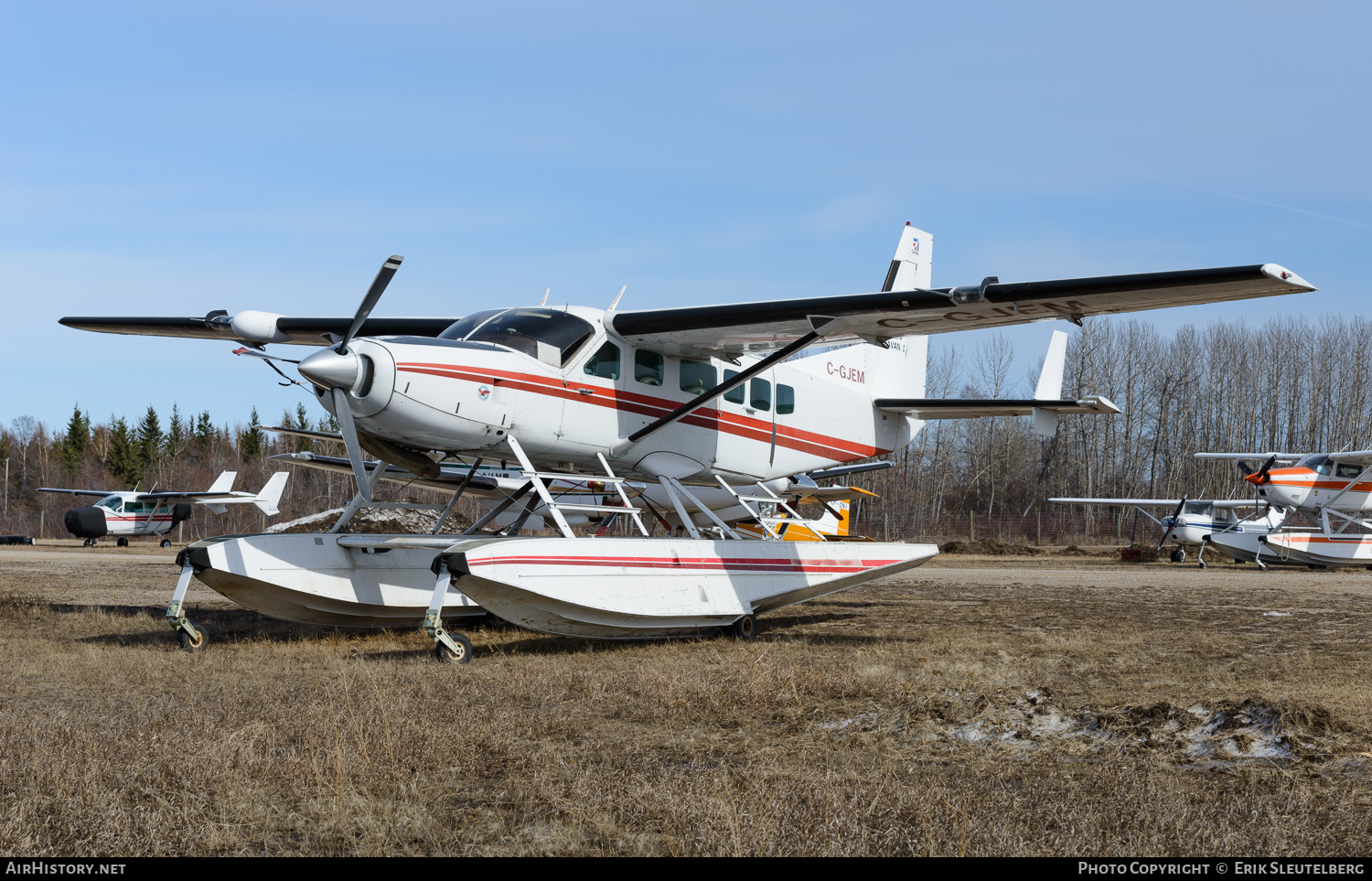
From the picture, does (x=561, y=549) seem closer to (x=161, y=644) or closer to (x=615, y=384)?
(x=615, y=384)

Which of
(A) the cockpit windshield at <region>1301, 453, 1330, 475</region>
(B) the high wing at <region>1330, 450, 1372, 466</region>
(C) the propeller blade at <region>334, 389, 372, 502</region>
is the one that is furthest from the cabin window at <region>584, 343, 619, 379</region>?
(A) the cockpit windshield at <region>1301, 453, 1330, 475</region>

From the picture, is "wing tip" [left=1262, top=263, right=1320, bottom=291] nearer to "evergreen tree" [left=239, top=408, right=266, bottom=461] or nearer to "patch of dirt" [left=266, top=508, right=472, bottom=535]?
"patch of dirt" [left=266, top=508, right=472, bottom=535]

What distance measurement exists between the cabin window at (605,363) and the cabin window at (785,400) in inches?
110

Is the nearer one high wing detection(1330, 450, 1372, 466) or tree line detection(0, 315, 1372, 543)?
high wing detection(1330, 450, 1372, 466)

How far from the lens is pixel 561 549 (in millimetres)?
9281

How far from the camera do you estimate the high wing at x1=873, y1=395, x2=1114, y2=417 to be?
1155cm

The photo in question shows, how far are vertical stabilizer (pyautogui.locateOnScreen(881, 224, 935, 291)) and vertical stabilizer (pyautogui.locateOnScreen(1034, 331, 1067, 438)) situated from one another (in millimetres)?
2073

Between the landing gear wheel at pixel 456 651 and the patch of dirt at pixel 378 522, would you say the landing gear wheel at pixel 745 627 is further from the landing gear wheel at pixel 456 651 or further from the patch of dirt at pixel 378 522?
the patch of dirt at pixel 378 522

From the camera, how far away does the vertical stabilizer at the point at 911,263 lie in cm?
1494

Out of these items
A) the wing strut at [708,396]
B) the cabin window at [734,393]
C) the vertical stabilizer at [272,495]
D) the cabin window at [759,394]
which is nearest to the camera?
the wing strut at [708,396]

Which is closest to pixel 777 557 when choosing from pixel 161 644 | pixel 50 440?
pixel 161 644

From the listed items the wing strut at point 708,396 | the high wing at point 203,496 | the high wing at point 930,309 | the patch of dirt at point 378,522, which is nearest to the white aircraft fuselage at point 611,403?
the wing strut at point 708,396

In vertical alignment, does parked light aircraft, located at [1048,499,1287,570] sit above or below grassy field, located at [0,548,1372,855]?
below
